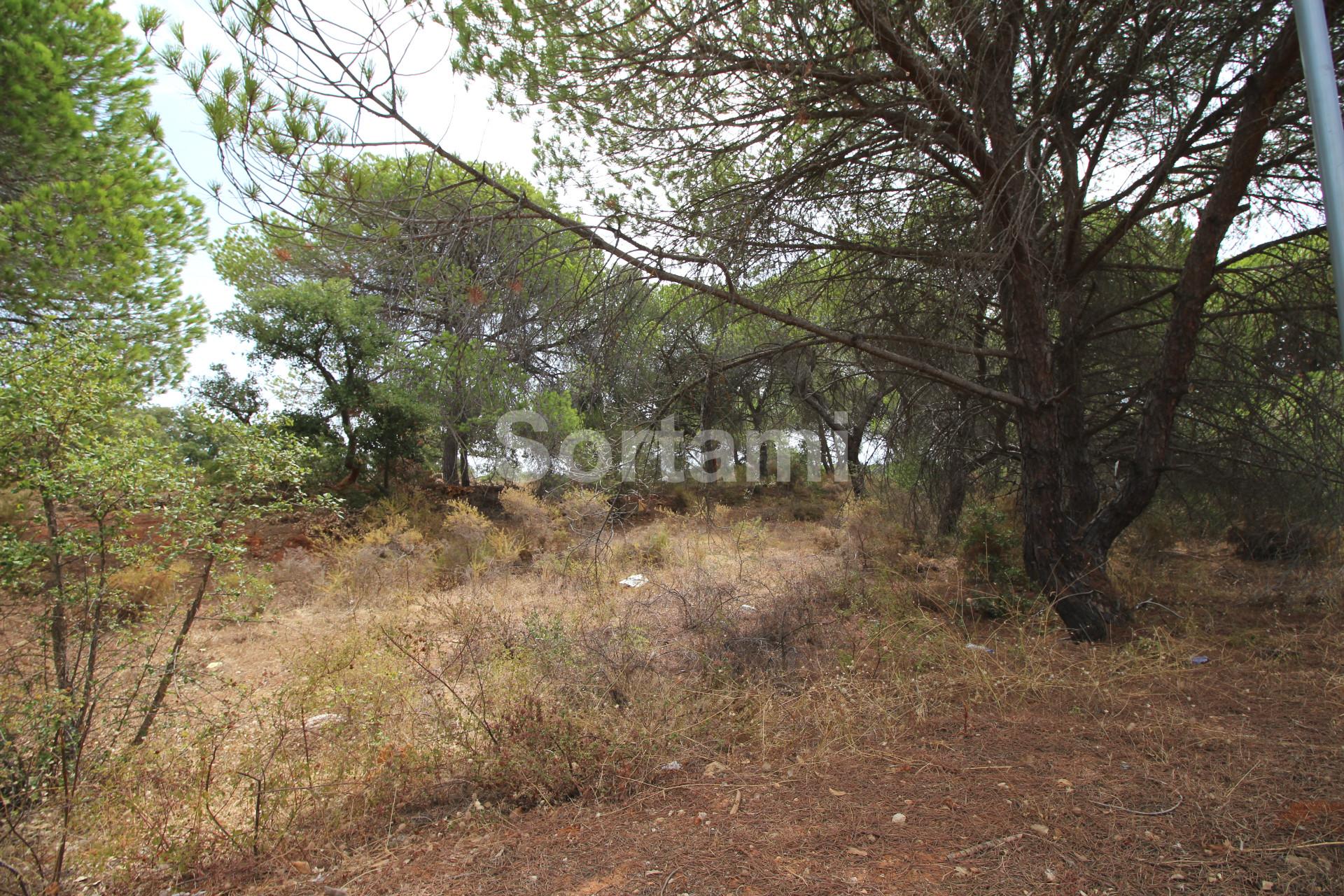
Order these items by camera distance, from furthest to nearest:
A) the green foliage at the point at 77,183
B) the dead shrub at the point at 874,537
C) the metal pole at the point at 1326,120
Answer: the dead shrub at the point at 874,537 → the green foliage at the point at 77,183 → the metal pole at the point at 1326,120

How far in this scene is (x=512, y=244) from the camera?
4.38m

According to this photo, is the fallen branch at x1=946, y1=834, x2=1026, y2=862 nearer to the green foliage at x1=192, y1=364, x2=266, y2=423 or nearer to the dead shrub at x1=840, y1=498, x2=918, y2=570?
the dead shrub at x1=840, y1=498, x2=918, y2=570

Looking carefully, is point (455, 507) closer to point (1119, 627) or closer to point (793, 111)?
point (793, 111)

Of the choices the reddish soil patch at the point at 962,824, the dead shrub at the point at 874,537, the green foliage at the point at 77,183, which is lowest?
the reddish soil patch at the point at 962,824

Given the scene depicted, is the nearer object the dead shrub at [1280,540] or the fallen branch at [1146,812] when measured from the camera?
the fallen branch at [1146,812]

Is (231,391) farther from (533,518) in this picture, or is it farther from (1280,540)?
(1280,540)

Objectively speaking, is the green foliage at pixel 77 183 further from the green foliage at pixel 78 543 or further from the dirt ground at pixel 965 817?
the dirt ground at pixel 965 817

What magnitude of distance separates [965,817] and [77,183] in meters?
8.33

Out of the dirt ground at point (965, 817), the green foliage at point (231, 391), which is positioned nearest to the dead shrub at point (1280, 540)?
the dirt ground at point (965, 817)

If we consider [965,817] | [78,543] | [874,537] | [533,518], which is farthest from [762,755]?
[533,518]

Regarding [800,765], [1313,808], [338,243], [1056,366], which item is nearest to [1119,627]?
[1056,366]

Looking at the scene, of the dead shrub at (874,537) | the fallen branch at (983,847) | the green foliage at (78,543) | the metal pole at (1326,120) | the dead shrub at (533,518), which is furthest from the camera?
the dead shrub at (533,518)

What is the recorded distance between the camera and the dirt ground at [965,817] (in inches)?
90.0

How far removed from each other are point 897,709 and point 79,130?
27.7 ft
